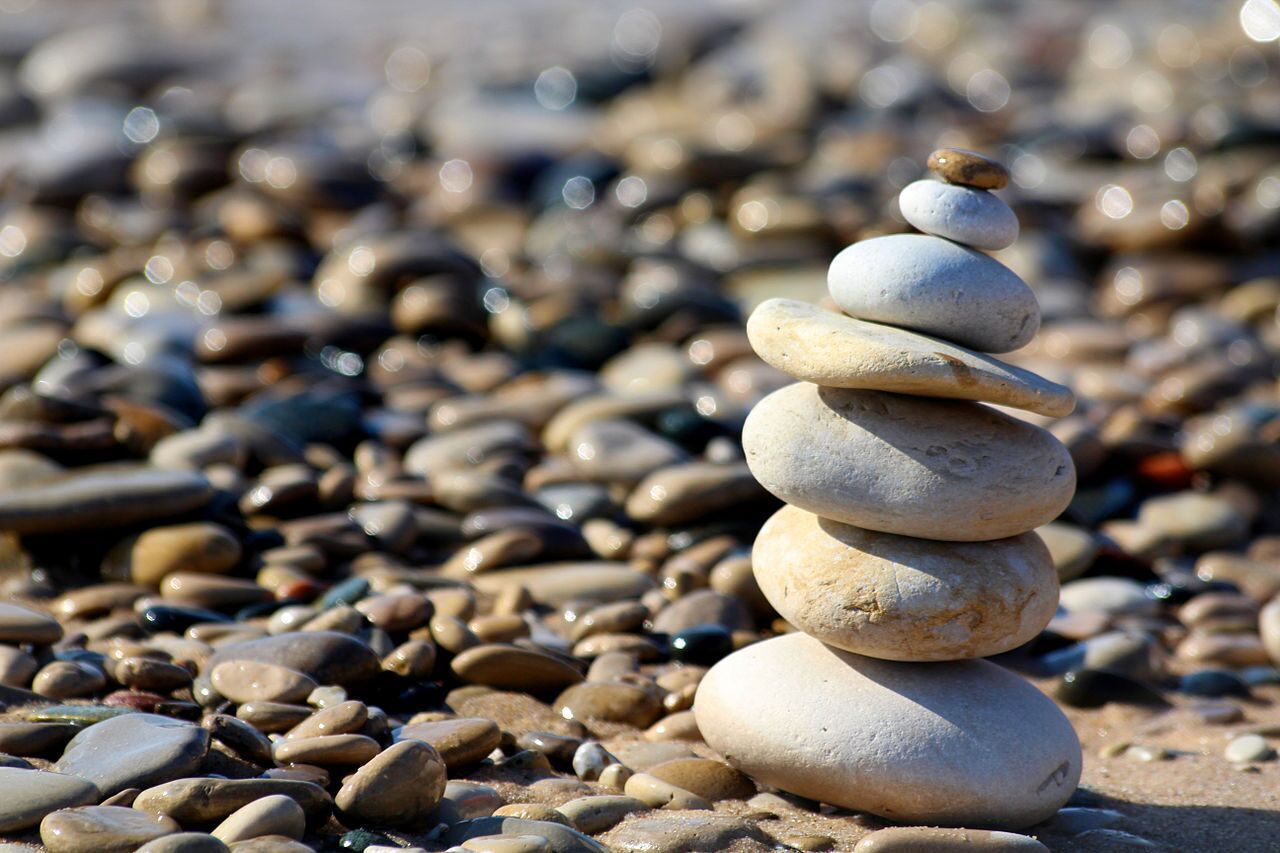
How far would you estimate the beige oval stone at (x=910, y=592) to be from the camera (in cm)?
346

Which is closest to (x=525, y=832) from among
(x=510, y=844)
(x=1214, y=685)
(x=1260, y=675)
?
(x=510, y=844)

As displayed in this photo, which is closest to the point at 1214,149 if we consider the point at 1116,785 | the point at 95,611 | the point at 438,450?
the point at 438,450

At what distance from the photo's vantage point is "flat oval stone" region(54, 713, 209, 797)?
321 cm

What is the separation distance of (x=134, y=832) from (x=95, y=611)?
1918mm

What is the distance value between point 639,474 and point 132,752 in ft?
9.71

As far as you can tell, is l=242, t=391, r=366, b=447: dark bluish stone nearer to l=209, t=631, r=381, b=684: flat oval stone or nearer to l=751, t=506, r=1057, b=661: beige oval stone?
l=209, t=631, r=381, b=684: flat oval stone

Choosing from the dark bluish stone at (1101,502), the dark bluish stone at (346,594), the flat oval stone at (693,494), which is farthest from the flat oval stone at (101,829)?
the dark bluish stone at (1101,502)

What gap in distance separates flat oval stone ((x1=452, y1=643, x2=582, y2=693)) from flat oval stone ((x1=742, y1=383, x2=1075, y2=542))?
1073 millimetres

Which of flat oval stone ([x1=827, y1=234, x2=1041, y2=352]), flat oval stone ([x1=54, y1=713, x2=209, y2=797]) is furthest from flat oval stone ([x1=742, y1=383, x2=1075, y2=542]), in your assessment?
flat oval stone ([x1=54, y1=713, x2=209, y2=797])

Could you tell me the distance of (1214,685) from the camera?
4.80 meters

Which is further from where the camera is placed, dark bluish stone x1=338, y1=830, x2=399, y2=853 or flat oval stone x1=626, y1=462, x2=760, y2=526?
flat oval stone x1=626, y1=462, x2=760, y2=526

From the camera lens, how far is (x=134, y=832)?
9.65ft

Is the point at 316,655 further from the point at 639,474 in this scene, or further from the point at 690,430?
the point at 690,430

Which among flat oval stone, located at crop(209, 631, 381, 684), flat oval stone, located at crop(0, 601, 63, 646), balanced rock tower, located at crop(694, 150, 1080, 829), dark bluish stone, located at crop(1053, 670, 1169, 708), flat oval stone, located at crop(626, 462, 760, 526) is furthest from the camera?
flat oval stone, located at crop(626, 462, 760, 526)
